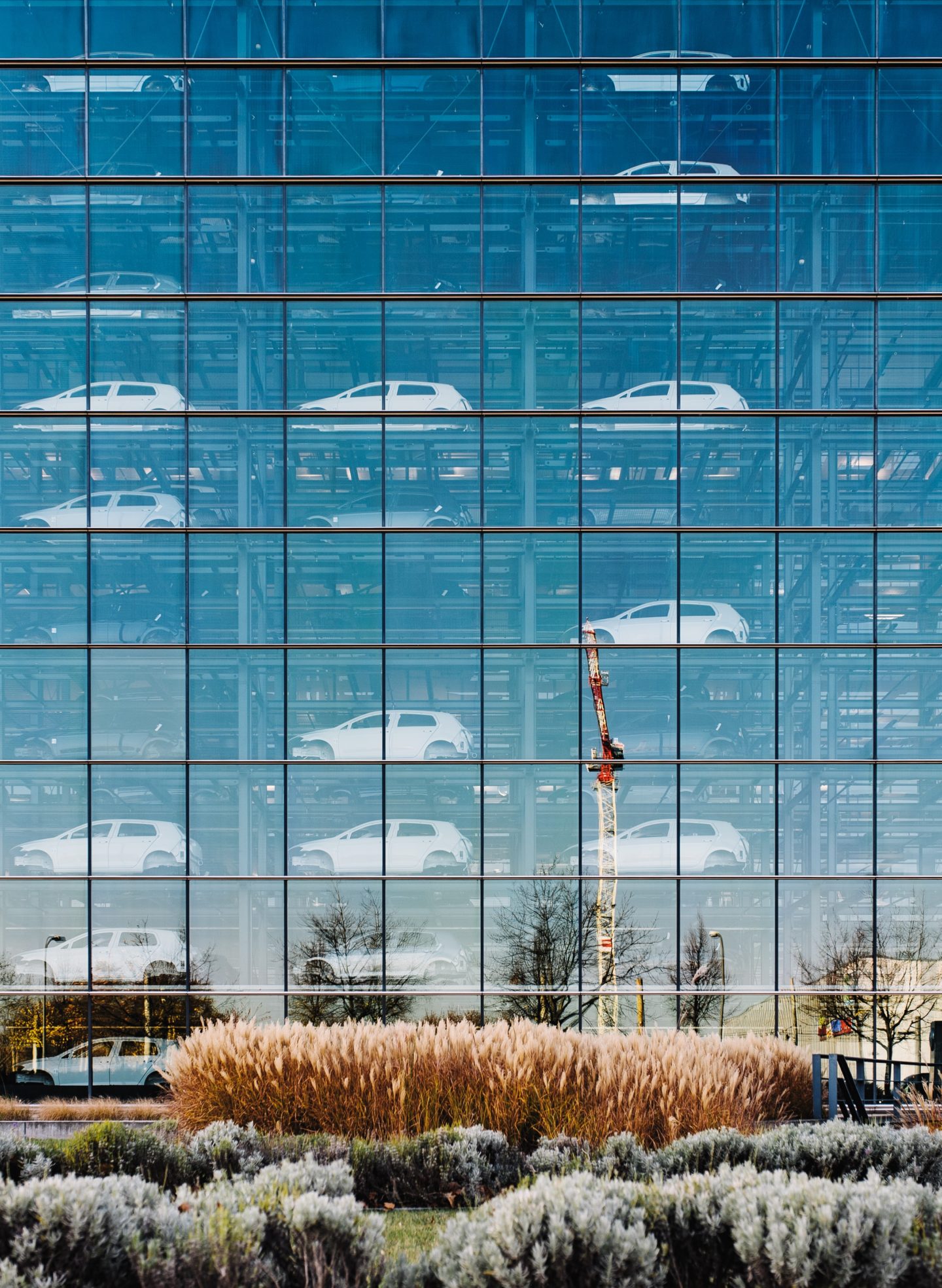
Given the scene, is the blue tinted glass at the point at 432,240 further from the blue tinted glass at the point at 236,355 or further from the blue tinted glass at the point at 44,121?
the blue tinted glass at the point at 44,121

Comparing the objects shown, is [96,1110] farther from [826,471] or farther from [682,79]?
[682,79]

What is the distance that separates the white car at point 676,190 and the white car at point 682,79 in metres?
1.23

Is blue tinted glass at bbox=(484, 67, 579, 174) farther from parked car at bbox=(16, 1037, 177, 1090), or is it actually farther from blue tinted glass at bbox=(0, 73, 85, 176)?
parked car at bbox=(16, 1037, 177, 1090)

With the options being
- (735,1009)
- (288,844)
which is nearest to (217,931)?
(288,844)

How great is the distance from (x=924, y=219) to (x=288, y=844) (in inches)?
576

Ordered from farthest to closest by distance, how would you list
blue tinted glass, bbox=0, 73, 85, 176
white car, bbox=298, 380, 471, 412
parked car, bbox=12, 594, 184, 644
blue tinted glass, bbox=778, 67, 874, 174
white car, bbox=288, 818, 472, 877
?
blue tinted glass, bbox=0, 73, 85, 176
blue tinted glass, bbox=778, 67, 874, 174
white car, bbox=298, 380, 471, 412
parked car, bbox=12, 594, 184, 644
white car, bbox=288, 818, 472, 877

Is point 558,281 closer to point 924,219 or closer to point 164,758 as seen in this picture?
point 924,219

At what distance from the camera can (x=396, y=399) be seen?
1506 cm

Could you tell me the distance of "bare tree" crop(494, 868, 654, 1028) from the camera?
14578 millimetres

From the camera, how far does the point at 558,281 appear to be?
1509 centimetres

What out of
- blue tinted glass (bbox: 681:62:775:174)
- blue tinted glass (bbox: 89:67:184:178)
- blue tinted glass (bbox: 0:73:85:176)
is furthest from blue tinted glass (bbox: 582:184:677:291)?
blue tinted glass (bbox: 0:73:85:176)

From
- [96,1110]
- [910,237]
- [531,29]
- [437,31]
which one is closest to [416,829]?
[96,1110]

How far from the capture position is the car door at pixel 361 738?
1477cm

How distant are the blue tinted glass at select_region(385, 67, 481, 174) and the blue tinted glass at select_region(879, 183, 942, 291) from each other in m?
6.83
